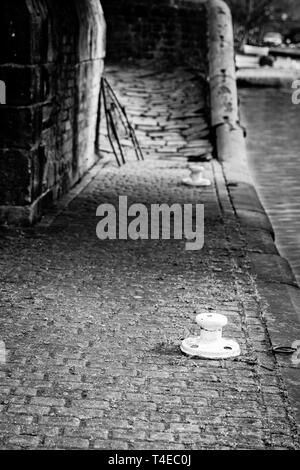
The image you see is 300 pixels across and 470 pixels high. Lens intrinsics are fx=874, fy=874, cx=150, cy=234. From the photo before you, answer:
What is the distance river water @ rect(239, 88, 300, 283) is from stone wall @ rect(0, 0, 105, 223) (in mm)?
2909

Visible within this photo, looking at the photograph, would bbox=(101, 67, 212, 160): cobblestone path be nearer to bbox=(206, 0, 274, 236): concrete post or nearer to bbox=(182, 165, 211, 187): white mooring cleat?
bbox=(206, 0, 274, 236): concrete post

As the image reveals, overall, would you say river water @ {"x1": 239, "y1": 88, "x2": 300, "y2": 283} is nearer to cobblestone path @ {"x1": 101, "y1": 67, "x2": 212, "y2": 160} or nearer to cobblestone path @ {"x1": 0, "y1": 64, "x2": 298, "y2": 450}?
cobblestone path @ {"x1": 101, "y1": 67, "x2": 212, "y2": 160}

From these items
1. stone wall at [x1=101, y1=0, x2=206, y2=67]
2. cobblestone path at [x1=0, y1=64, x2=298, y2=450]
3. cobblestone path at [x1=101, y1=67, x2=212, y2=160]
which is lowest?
cobblestone path at [x1=0, y1=64, x2=298, y2=450]

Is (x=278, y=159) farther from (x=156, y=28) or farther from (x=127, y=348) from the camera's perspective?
(x=127, y=348)

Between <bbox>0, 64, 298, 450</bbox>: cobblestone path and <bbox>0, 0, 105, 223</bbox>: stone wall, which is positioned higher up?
<bbox>0, 0, 105, 223</bbox>: stone wall

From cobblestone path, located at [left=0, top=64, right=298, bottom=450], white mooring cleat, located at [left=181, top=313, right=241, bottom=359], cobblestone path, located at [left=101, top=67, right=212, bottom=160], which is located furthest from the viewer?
cobblestone path, located at [left=101, top=67, right=212, bottom=160]

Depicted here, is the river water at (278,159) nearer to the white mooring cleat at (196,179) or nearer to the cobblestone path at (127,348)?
the white mooring cleat at (196,179)

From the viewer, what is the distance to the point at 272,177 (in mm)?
15281

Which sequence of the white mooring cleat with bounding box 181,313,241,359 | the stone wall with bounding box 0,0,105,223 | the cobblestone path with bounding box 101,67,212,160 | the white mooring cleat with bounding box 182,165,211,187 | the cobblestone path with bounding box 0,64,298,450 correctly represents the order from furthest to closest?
the cobblestone path with bounding box 101,67,212,160 → the white mooring cleat with bounding box 182,165,211,187 → the stone wall with bounding box 0,0,105,223 → the white mooring cleat with bounding box 181,313,241,359 → the cobblestone path with bounding box 0,64,298,450

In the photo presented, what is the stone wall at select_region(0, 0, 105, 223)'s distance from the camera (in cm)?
858

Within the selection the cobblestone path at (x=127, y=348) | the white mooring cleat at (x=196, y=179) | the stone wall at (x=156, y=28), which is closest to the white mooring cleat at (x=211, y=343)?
the cobblestone path at (x=127, y=348)

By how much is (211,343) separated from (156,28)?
15644mm

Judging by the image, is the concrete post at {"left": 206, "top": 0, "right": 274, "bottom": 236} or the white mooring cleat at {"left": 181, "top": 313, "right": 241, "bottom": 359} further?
the concrete post at {"left": 206, "top": 0, "right": 274, "bottom": 236}

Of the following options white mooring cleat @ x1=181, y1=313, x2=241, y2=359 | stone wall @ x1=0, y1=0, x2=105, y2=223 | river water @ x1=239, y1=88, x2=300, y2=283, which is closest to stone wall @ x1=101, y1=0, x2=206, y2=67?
river water @ x1=239, y1=88, x2=300, y2=283
